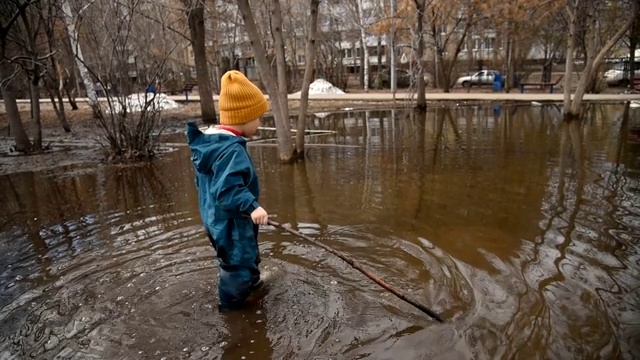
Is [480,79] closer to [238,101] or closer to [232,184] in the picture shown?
[238,101]

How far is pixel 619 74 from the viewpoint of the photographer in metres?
29.0

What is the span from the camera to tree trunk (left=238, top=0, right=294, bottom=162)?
8.42 meters

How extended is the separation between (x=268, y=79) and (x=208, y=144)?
5.72m

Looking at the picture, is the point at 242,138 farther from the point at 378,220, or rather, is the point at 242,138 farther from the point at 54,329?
the point at 378,220

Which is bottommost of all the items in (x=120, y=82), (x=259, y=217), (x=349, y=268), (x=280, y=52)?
(x=349, y=268)

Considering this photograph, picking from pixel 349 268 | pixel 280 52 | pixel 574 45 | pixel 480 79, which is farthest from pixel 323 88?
pixel 349 268

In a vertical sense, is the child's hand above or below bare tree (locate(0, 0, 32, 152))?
below

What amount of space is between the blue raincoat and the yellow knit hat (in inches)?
5.0

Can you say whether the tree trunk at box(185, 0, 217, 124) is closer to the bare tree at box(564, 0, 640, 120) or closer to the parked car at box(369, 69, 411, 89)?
the bare tree at box(564, 0, 640, 120)

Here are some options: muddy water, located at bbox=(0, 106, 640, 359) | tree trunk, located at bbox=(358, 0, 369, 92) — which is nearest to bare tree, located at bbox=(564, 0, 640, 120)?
muddy water, located at bbox=(0, 106, 640, 359)

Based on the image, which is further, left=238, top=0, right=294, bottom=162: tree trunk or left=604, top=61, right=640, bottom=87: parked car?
left=604, top=61, right=640, bottom=87: parked car

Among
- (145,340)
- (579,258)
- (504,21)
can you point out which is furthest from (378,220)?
(504,21)

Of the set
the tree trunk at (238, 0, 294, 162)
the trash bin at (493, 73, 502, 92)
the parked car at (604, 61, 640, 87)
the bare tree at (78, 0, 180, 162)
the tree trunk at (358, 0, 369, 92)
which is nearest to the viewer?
the tree trunk at (238, 0, 294, 162)

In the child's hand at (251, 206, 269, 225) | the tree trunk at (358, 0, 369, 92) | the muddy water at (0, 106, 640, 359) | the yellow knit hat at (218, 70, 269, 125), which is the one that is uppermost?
the tree trunk at (358, 0, 369, 92)
